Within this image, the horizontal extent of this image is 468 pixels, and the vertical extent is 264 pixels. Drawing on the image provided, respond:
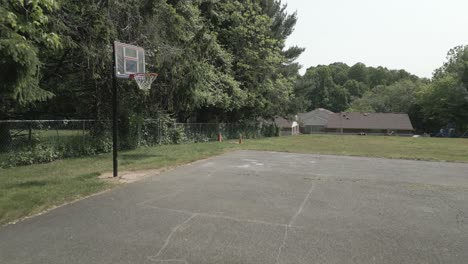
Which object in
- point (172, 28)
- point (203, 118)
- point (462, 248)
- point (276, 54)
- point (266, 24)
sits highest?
point (266, 24)

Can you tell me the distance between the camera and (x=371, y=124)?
82188 millimetres

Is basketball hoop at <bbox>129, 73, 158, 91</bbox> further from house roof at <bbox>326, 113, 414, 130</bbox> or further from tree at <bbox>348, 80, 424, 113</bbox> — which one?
tree at <bbox>348, 80, 424, 113</bbox>

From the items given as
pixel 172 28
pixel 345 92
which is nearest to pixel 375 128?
pixel 345 92

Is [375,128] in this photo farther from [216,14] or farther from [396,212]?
[396,212]

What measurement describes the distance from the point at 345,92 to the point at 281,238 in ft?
419

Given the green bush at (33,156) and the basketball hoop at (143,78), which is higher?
the basketball hoop at (143,78)

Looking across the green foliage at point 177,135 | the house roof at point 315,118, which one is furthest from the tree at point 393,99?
the green foliage at point 177,135

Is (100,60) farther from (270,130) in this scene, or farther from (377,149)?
(270,130)

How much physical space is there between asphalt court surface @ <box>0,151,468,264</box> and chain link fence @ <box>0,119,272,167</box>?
5239mm

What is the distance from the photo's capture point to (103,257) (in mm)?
4480

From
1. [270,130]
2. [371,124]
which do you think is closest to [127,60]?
[270,130]

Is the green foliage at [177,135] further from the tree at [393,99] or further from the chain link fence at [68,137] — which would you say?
the tree at [393,99]

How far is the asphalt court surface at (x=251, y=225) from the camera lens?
4629mm

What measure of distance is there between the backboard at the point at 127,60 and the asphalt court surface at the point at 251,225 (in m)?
3.03
